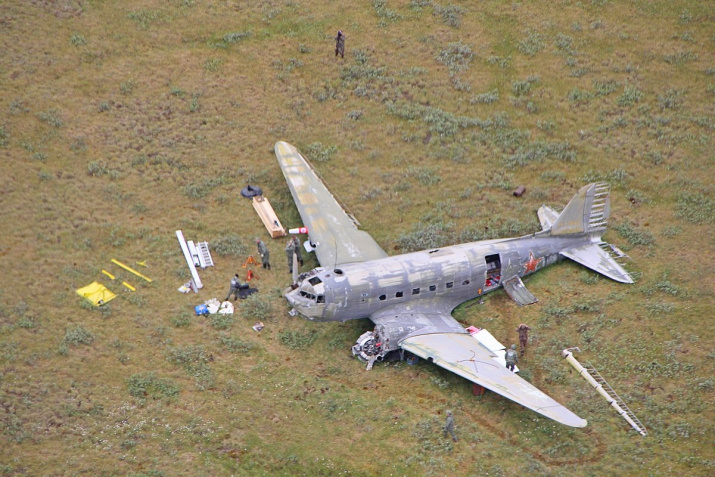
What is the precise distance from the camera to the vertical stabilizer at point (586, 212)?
35906 mm

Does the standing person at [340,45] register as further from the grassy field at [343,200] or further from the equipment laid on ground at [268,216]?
the equipment laid on ground at [268,216]

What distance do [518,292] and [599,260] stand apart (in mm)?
4452

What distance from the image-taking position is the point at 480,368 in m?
30.2

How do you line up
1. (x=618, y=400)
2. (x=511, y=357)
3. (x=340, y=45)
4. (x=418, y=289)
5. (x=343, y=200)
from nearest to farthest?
(x=618, y=400) → (x=511, y=357) → (x=418, y=289) → (x=343, y=200) → (x=340, y=45)

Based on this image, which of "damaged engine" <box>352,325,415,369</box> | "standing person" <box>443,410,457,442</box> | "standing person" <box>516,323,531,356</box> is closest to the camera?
"standing person" <box>443,410,457,442</box>

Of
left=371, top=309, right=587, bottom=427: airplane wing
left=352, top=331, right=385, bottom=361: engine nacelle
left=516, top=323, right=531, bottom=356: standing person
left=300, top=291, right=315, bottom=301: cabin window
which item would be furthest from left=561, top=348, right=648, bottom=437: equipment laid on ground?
left=300, top=291, right=315, bottom=301: cabin window

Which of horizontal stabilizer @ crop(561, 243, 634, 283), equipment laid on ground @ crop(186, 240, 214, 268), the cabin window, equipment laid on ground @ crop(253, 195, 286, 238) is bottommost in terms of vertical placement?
horizontal stabilizer @ crop(561, 243, 634, 283)

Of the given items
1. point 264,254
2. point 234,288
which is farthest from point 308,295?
point 264,254

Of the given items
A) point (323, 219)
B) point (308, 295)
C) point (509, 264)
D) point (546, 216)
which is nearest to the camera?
point (308, 295)

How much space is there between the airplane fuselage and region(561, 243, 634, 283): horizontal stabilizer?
51cm

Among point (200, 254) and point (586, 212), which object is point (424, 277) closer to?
point (586, 212)

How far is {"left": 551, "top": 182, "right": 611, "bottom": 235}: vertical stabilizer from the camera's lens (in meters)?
35.9

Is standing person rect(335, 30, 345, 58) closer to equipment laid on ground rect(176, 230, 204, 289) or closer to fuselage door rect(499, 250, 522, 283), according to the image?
equipment laid on ground rect(176, 230, 204, 289)

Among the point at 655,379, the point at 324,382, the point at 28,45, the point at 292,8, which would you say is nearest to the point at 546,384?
the point at 655,379
